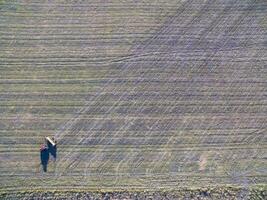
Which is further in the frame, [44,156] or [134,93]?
[134,93]

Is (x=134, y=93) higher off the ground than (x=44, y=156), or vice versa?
(x=134, y=93)

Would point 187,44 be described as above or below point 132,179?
above

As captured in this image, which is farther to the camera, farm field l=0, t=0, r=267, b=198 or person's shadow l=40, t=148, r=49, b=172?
person's shadow l=40, t=148, r=49, b=172

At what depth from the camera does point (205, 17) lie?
19.5m

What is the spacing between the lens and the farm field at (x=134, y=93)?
54.6 feet

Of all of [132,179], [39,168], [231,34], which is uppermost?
[231,34]

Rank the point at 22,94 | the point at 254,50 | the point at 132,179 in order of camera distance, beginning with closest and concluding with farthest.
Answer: the point at 132,179 → the point at 22,94 → the point at 254,50

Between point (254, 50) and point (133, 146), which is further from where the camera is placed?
point (254, 50)

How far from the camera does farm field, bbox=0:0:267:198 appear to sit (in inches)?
656

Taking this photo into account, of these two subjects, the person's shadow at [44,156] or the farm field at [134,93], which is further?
the person's shadow at [44,156]

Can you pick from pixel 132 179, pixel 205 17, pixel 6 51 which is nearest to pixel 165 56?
pixel 205 17

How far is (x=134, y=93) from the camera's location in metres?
17.9

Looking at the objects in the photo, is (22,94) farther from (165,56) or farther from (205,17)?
(205,17)

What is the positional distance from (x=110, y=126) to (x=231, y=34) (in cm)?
660
